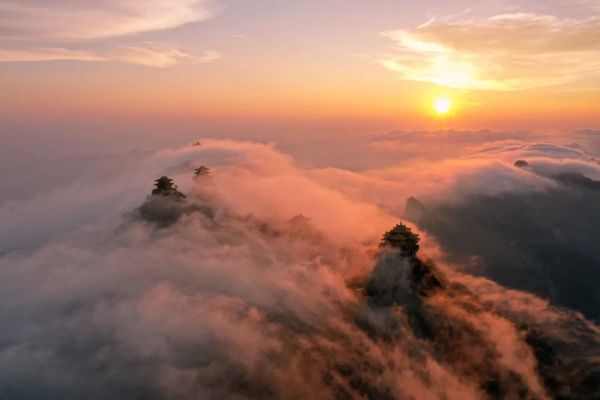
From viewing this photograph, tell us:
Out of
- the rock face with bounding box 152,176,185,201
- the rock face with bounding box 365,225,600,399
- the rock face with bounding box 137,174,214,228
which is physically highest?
the rock face with bounding box 152,176,185,201

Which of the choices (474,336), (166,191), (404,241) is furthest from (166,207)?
(474,336)

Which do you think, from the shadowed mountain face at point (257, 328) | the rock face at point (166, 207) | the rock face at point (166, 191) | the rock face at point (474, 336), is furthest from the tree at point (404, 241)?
the rock face at point (166, 191)

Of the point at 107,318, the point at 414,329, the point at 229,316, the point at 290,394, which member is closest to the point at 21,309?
the point at 107,318

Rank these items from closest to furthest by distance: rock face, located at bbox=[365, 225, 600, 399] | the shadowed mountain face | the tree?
the shadowed mountain face, rock face, located at bbox=[365, 225, 600, 399], the tree

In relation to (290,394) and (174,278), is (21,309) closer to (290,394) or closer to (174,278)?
(174,278)

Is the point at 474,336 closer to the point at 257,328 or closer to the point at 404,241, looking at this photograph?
the point at 404,241

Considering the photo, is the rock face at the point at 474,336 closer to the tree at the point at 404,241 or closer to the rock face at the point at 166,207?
the tree at the point at 404,241

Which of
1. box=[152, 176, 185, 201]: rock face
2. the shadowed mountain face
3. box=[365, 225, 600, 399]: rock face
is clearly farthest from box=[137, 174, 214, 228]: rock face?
box=[365, 225, 600, 399]: rock face

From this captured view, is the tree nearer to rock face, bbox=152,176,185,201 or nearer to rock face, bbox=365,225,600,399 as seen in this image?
rock face, bbox=365,225,600,399

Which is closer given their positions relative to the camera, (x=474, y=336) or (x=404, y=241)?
(x=474, y=336)

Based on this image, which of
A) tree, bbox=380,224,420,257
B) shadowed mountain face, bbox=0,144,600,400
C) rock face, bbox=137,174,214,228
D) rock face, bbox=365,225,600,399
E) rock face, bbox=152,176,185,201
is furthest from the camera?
rock face, bbox=152,176,185,201

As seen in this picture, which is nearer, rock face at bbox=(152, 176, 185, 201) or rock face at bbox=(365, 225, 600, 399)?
rock face at bbox=(365, 225, 600, 399)

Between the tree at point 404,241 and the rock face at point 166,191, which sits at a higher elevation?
the rock face at point 166,191

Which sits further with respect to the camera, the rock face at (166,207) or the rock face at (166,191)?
the rock face at (166,191)
